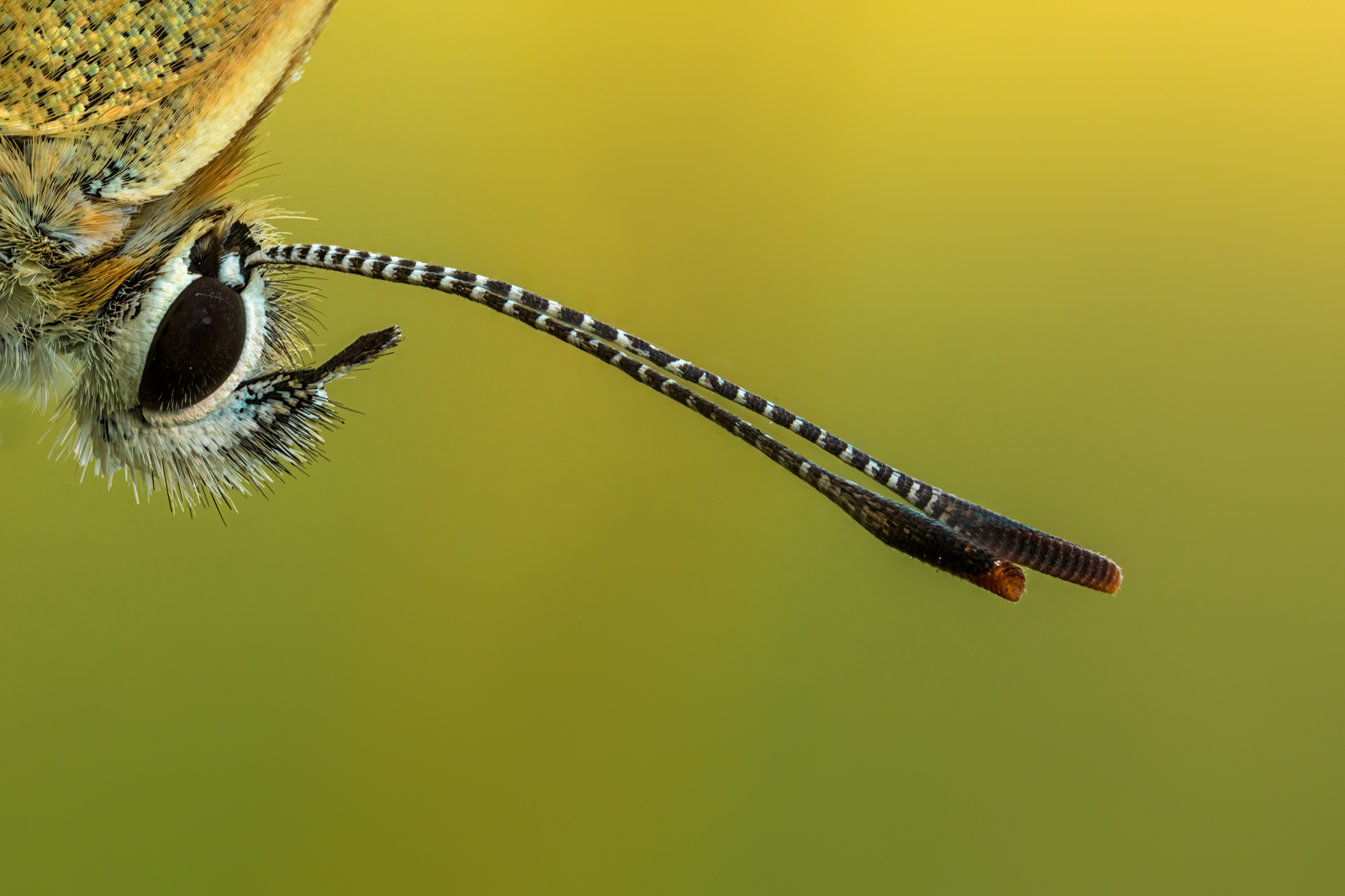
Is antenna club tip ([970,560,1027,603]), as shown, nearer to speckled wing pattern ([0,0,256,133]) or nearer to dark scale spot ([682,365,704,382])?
dark scale spot ([682,365,704,382])

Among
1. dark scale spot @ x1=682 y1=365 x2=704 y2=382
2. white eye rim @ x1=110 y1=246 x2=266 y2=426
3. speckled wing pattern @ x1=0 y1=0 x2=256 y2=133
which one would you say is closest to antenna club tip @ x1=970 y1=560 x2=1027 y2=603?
dark scale spot @ x1=682 y1=365 x2=704 y2=382

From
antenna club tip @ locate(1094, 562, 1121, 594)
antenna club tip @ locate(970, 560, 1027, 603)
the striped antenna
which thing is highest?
antenna club tip @ locate(1094, 562, 1121, 594)

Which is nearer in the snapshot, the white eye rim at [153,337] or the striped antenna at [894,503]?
the striped antenna at [894,503]

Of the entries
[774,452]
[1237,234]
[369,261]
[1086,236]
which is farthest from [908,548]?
[1237,234]

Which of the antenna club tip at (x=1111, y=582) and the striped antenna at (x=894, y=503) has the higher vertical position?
the antenna club tip at (x=1111, y=582)

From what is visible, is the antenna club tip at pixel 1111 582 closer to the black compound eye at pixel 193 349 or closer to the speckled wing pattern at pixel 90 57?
the black compound eye at pixel 193 349

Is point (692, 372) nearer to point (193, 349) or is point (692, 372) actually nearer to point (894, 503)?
point (894, 503)

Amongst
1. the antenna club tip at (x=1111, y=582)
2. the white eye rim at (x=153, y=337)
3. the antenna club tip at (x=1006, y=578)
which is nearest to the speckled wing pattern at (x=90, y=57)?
the white eye rim at (x=153, y=337)
